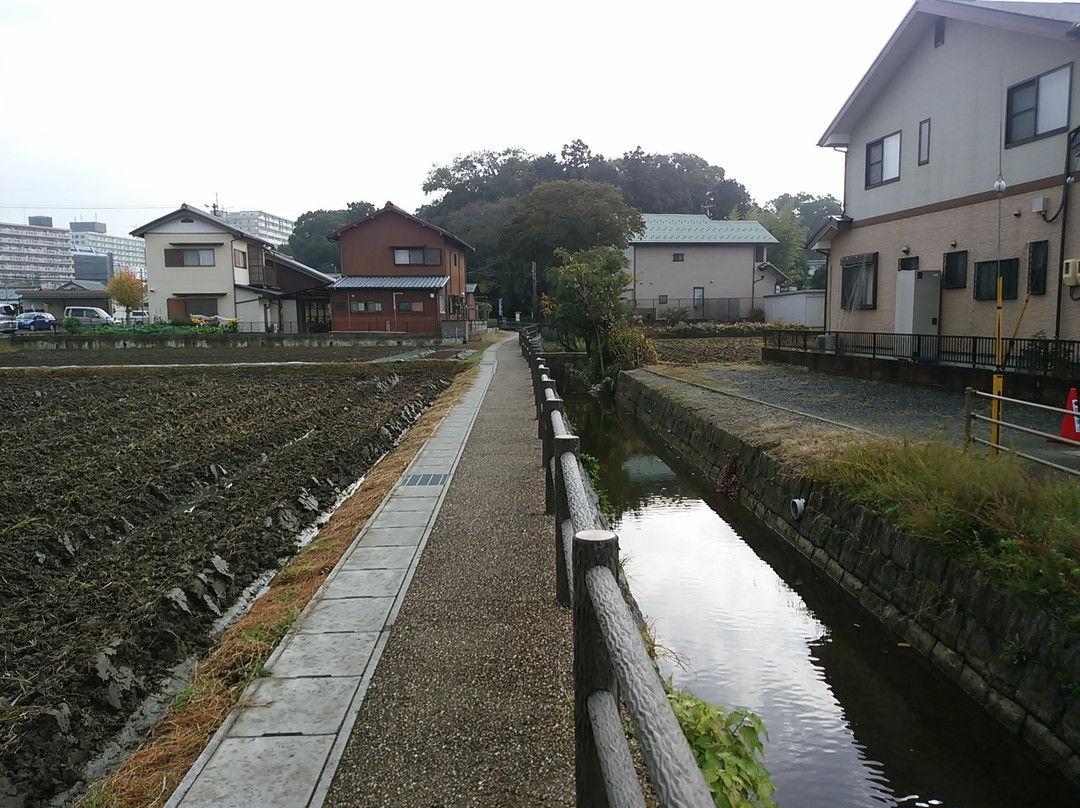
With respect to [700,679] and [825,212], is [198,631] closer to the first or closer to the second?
[700,679]

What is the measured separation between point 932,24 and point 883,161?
3.24 m

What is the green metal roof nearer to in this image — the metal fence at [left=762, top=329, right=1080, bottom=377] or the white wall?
the white wall

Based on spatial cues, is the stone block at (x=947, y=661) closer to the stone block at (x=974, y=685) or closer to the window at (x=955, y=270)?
the stone block at (x=974, y=685)

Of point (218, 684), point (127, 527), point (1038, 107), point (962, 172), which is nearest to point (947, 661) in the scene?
point (218, 684)

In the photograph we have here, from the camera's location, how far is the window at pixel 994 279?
14914 millimetres

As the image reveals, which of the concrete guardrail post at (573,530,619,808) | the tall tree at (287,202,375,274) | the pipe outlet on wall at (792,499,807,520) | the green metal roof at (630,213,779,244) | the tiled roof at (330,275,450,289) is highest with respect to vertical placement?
the tall tree at (287,202,375,274)

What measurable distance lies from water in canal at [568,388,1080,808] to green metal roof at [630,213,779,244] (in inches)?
1519

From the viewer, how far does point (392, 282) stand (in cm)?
4297

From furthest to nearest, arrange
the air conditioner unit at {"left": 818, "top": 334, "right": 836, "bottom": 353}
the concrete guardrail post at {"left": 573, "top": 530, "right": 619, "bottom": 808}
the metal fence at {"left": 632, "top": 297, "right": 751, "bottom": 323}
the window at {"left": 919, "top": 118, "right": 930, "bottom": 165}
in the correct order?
1. the metal fence at {"left": 632, "top": 297, "right": 751, "bottom": 323}
2. the air conditioner unit at {"left": 818, "top": 334, "right": 836, "bottom": 353}
3. the window at {"left": 919, "top": 118, "right": 930, "bottom": 165}
4. the concrete guardrail post at {"left": 573, "top": 530, "right": 619, "bottom": 808}

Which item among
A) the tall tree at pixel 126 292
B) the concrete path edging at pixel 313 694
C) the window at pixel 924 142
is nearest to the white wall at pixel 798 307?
the window at pixel 924 142

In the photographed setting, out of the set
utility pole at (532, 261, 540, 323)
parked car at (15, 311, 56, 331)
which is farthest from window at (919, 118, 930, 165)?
parked car at (15, 311, 56, 331)

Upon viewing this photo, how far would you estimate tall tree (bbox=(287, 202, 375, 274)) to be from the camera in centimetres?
7506

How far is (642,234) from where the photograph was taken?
150ft

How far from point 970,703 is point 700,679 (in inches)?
66.9
